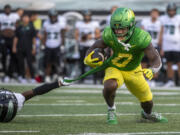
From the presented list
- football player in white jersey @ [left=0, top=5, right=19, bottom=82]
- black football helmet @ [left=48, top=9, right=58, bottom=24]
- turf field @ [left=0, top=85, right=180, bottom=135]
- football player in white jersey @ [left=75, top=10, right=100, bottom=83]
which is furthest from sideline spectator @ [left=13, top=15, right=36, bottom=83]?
turf field @ [left=0, top=85, right=180, bottom=135]

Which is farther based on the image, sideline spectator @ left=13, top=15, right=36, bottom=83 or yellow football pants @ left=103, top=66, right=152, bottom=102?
sideline spectator @ left=13, top=15, right=36, bottom=83

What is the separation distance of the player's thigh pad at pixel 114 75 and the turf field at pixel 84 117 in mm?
421

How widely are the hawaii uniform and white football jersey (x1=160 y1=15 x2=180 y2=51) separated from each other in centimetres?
591

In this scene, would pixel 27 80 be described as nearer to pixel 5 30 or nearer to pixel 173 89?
pixel 5 30

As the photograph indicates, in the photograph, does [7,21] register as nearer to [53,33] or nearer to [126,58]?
[53,33]

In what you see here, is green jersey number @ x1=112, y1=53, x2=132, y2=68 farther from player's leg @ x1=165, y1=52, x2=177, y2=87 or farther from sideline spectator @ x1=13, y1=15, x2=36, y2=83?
sideline spectator @ x1=13, y1=15, x2=36, y2=83

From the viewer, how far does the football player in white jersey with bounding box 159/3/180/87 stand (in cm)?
1083

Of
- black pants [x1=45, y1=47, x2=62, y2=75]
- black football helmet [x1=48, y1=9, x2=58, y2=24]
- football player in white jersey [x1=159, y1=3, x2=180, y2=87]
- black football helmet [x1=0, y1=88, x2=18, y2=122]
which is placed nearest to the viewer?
black football helmet [x1=0, y1=88, x2=18, y2=122]

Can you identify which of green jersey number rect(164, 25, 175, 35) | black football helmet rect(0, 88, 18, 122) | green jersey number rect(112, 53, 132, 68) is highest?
green jersey number rect(112, 53, 132, 68)

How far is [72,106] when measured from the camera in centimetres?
677

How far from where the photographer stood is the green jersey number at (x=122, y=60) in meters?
5.03

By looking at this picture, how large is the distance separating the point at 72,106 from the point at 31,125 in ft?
7.10

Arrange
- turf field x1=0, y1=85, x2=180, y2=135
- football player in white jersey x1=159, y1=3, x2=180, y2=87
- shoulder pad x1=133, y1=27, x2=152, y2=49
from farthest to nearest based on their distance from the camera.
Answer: football player in white jersey x1=159, y1=3, x2=180, y2=87 < shoulder pad x1=133, y1=27, x2=152, y2=49 < turf field x1=0, y1=85, x2=180, y2=135

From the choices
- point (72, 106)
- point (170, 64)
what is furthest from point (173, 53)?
point (72, 106)
